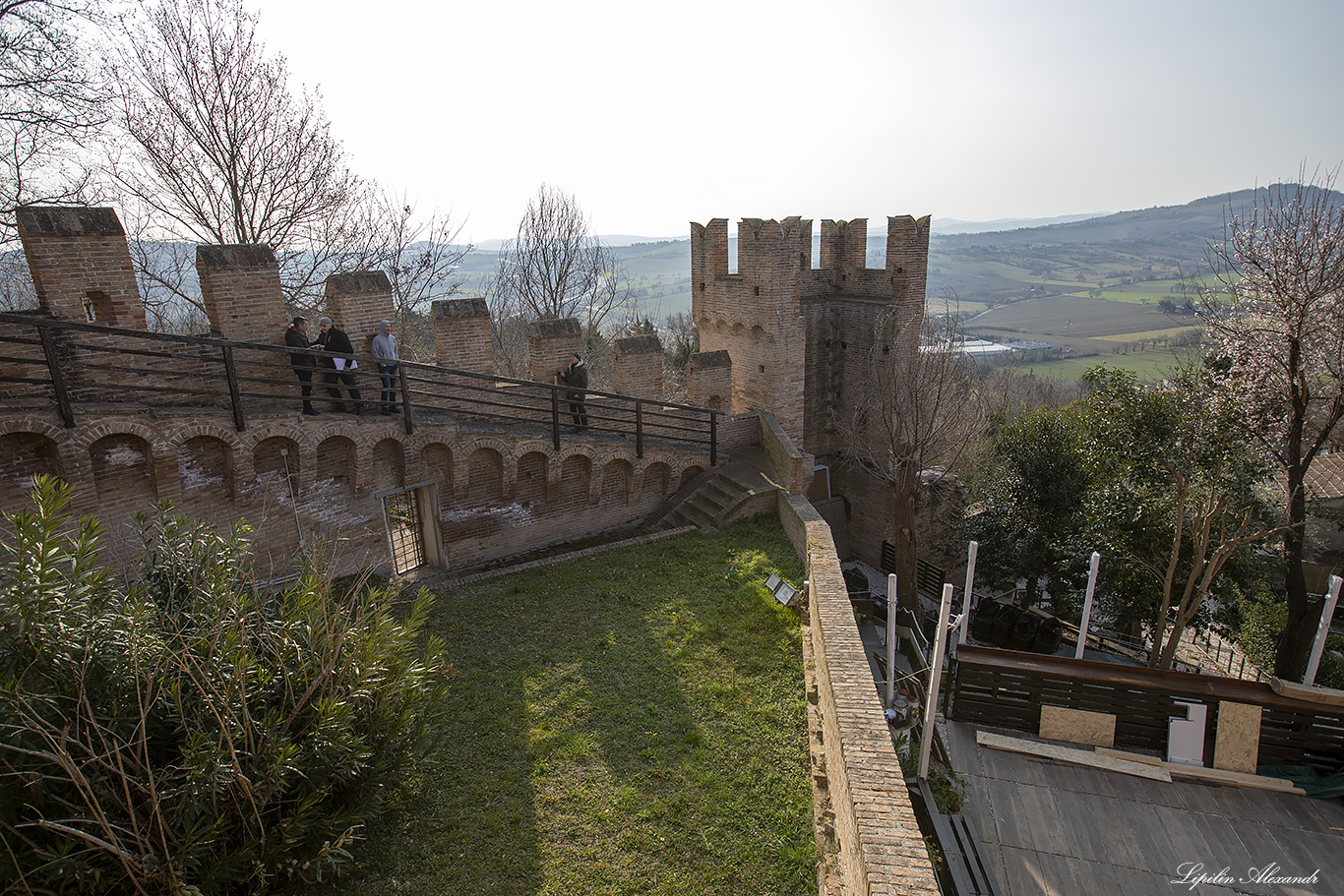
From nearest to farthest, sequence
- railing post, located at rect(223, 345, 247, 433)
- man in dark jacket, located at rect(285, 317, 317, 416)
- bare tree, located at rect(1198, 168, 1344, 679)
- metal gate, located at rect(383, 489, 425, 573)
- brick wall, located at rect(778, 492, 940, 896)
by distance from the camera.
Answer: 1. brick wall, located at rect(778, 492, 940, 896)
2. railing post, located at rect(223, 345, 247, 433)
3. bare tree, located at rect(1198, 168, 1344, 679)
4. man in dark jacket, located at rect(285, 317, 317, 416)
5. metal gate, located at rect(383, 489, 425, 573)

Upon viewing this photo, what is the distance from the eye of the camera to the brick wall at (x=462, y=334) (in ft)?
33.8

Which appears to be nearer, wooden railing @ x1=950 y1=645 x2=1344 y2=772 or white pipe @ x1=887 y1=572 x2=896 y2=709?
white pipe @ x1=887 y1=572 x2=896 y2=709

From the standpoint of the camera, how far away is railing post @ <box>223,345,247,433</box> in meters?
7.86

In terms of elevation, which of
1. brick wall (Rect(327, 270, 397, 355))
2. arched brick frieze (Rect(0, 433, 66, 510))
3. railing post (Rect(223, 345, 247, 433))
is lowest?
arched brick frieze (Rect(0, 433, 66, 510))

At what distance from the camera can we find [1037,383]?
49000mm

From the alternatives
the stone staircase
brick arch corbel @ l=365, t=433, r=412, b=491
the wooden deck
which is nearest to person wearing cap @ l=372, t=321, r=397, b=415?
brick arch corbel @ l=365, t=433, r=412, b=491

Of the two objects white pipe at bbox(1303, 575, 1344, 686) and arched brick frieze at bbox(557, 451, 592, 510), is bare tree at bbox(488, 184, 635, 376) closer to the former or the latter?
arched brick frieze at bbox(557, 451, 592, 510)

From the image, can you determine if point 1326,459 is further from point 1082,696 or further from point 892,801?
point 892,801

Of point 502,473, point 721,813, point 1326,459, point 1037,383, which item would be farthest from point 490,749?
point 1037,383

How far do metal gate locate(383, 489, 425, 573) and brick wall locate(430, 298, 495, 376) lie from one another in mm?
2162

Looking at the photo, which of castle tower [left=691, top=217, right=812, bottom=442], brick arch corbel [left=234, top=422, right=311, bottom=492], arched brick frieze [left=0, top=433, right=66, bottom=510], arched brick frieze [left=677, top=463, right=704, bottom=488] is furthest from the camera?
castle tower [left=691, top=217, right=812, bottom=442]

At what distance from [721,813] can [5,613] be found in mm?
5190

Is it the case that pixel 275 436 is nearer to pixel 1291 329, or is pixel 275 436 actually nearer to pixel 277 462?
pixel 277 462

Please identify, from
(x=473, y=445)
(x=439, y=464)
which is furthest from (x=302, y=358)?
(x=473, y=445)
